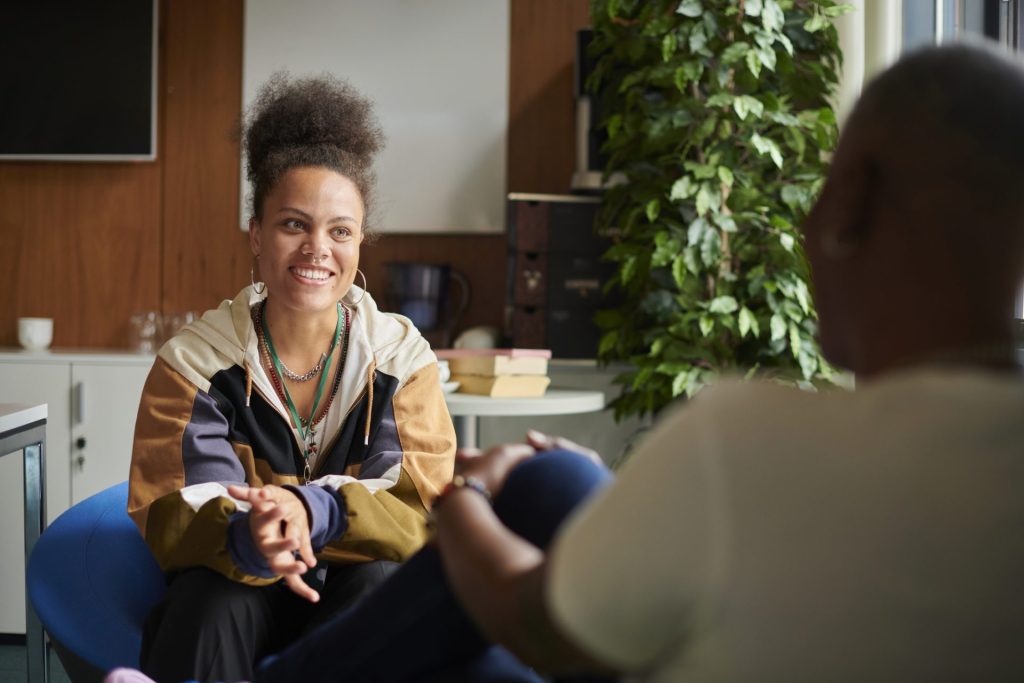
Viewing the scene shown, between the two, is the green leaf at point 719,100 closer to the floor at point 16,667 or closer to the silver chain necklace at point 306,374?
the silver chain necklace at point 306,374

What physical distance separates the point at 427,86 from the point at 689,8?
1.16 meters

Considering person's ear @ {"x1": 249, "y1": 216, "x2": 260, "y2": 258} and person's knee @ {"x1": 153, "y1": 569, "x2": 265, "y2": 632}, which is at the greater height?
person's ear @ {"x1": 249, "y1": 216, "x2": 260, "y2": 258}

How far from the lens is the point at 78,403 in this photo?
3139mm

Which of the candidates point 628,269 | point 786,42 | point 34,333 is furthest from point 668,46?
point 34,333

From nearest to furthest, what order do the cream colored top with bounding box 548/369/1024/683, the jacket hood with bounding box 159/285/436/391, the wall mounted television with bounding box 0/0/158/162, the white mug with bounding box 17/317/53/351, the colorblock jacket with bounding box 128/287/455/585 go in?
the cream colored top with bounding box 548/369/1024/683 → the colorblock jacket with bounding box 128/287/455/585 → the jacket hood with bounding box 159/285/436/391 → the white mug with bounding box 17/317/53/351 → the wall mounted television with bounding box 0/0/158/162

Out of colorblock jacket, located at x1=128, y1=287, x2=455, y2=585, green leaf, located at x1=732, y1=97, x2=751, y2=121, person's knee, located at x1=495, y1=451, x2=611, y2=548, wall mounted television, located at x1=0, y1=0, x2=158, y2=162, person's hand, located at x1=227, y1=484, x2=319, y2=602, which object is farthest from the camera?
wall mounted television, located at x1=0, y1=0, x2=158, y2=162

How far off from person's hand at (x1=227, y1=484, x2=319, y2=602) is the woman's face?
1.47 ft

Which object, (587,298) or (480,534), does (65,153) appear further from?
(480,534)

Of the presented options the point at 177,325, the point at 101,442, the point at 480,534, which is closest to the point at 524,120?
the point at 177,325

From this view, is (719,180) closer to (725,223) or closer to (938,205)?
(725,223)

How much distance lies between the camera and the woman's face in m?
1.76

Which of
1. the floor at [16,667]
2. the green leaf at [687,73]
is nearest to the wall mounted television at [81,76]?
the floor at [16,667]

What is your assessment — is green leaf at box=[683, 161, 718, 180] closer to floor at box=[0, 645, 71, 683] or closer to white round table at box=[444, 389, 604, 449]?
white round table at box=[444, 389, 604, 449]

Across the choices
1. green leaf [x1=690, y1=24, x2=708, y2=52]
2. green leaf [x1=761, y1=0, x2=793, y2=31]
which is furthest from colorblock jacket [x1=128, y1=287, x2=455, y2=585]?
green leaf [x1=761, y1=0, x2=793, y2=31]
